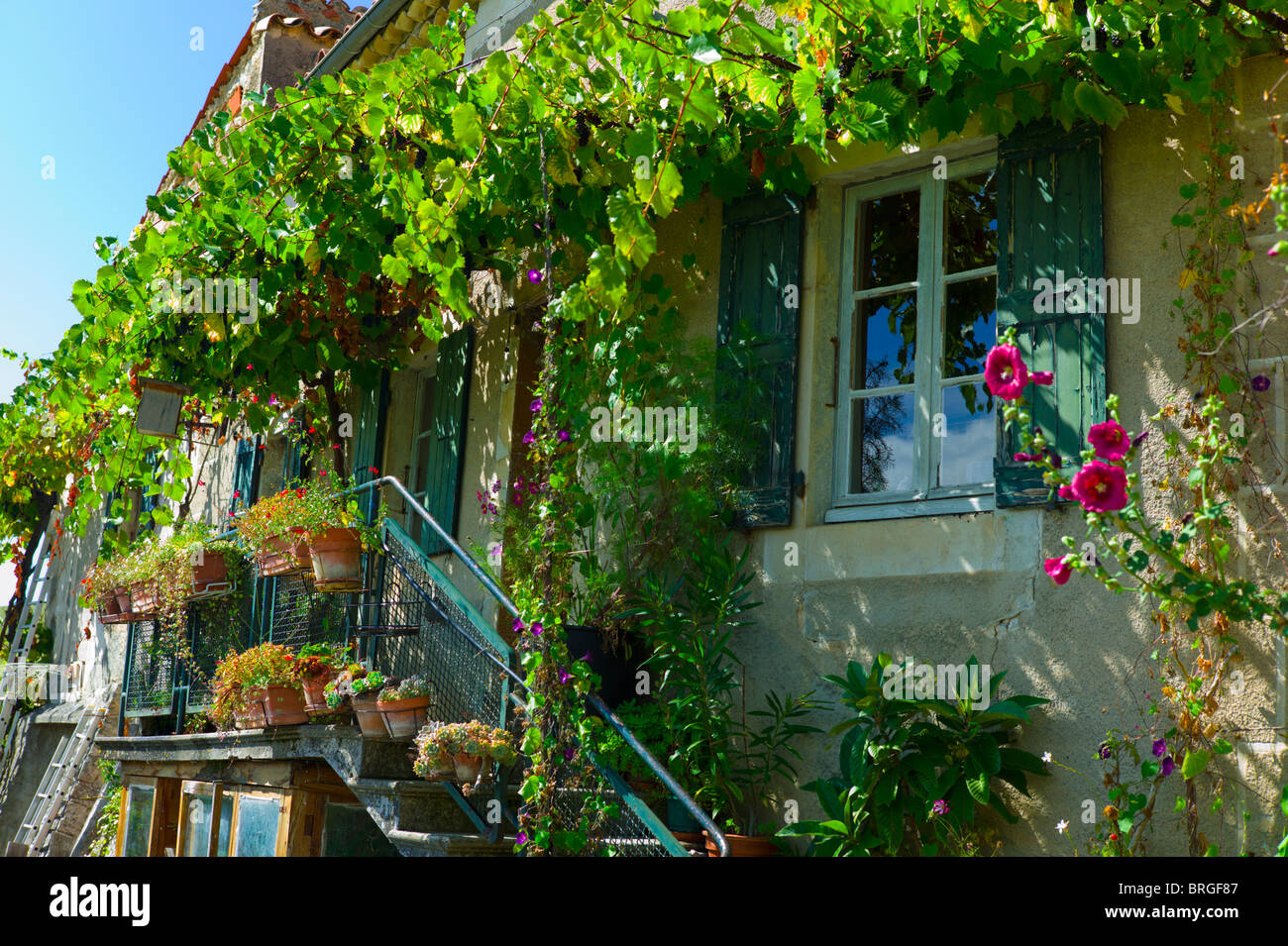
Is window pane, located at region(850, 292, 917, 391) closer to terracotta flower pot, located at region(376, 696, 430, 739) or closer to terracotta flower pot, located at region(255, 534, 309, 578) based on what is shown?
terracotta flower pot, located at region(376, 696, 430, 739)

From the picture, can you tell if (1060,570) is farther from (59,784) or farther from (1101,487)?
(59,784)

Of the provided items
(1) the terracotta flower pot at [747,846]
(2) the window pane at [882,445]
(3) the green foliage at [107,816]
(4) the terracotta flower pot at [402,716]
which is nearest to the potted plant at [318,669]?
(4) the terracotta flower pot at [402,716]

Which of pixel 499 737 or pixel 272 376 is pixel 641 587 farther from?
pixel 272 376

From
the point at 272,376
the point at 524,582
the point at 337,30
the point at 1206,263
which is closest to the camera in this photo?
the point at 1206,263

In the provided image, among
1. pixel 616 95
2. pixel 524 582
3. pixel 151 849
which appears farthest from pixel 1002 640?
pixel 151 849

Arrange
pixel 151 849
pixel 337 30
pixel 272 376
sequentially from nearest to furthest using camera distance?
pixel 272 376
pixel 151 849
pixel 337 30

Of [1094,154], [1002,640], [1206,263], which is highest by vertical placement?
[1094,154]

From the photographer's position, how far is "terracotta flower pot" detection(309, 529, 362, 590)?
19.6ft

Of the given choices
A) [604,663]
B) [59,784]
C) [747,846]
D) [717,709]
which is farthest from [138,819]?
[747,846]

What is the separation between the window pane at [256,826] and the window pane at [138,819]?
1453 millimetres

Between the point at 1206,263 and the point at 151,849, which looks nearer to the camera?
the point at 1206,263

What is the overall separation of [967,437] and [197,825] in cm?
521
